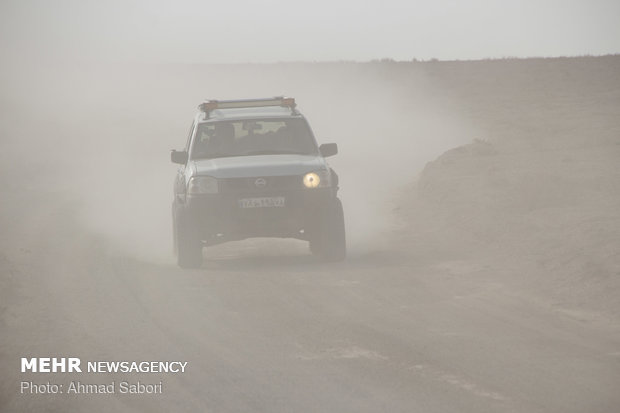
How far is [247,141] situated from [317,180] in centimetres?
132

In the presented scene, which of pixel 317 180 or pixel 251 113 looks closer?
pixel 317 180

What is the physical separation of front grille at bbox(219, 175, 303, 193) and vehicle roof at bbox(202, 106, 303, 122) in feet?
4.35

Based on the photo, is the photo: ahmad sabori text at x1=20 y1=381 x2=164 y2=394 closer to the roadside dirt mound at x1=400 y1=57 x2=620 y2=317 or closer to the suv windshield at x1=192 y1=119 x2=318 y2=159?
the roadside dirt mound at x1=400 y1=57 x2=620 y2=317

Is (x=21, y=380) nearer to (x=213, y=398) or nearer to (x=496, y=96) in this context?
(x=213, y=398)

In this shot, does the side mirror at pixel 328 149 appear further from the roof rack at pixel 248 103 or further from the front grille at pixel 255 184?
the front grille at pixel 255 184

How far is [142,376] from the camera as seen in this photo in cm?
804

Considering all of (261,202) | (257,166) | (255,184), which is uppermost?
(257,166)

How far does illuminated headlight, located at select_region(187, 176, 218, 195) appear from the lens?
532 inches

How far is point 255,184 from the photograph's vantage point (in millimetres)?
13531

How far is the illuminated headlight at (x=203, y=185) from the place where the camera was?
13.5 metres

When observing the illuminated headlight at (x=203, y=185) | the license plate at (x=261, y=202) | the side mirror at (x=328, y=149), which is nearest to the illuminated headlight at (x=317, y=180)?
the license plate at (x=261, y=202)

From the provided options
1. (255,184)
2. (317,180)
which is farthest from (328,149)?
(255,184)

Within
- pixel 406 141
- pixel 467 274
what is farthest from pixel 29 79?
pixel 467 274

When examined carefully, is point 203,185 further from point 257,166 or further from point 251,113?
point 251,113
